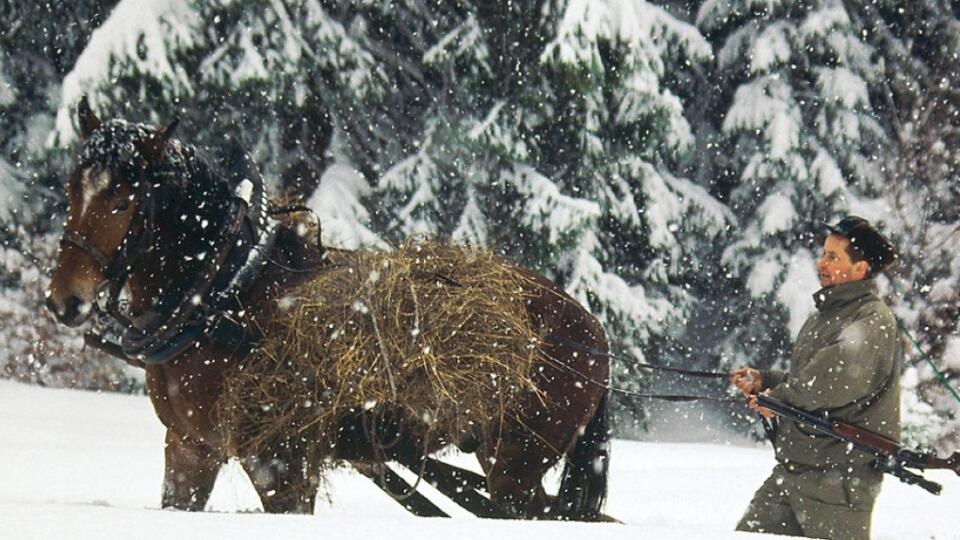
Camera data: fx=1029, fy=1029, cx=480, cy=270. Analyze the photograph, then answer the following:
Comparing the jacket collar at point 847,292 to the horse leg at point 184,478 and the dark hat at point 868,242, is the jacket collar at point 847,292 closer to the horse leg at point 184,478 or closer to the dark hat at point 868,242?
the dark hat at point 868,242

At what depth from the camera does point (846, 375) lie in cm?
382

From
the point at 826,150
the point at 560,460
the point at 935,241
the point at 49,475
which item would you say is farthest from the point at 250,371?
the point at 935,241

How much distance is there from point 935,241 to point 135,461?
9.92 m

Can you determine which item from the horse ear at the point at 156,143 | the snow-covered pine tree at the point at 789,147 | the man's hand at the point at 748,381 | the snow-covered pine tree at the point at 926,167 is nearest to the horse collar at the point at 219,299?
the horse ear at the point at 156,143

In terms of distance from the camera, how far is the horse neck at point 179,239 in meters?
3.85

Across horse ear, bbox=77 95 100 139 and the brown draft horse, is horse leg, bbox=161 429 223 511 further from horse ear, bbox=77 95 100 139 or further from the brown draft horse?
horse ear, bbox=77 95 100 139

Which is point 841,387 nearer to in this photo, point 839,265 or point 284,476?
point 839,265

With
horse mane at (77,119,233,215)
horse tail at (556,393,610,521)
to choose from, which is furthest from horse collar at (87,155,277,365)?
horse tail at (556,393,610,521)

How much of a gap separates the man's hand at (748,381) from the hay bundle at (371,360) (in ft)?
2.88

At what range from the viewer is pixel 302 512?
3.92 meters

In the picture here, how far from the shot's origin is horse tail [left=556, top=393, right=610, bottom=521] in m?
4.71

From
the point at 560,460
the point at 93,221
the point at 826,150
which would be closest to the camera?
the point at 93,221

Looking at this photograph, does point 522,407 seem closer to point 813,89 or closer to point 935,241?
point 813,89

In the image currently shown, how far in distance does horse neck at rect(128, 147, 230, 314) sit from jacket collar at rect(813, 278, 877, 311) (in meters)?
2.37
